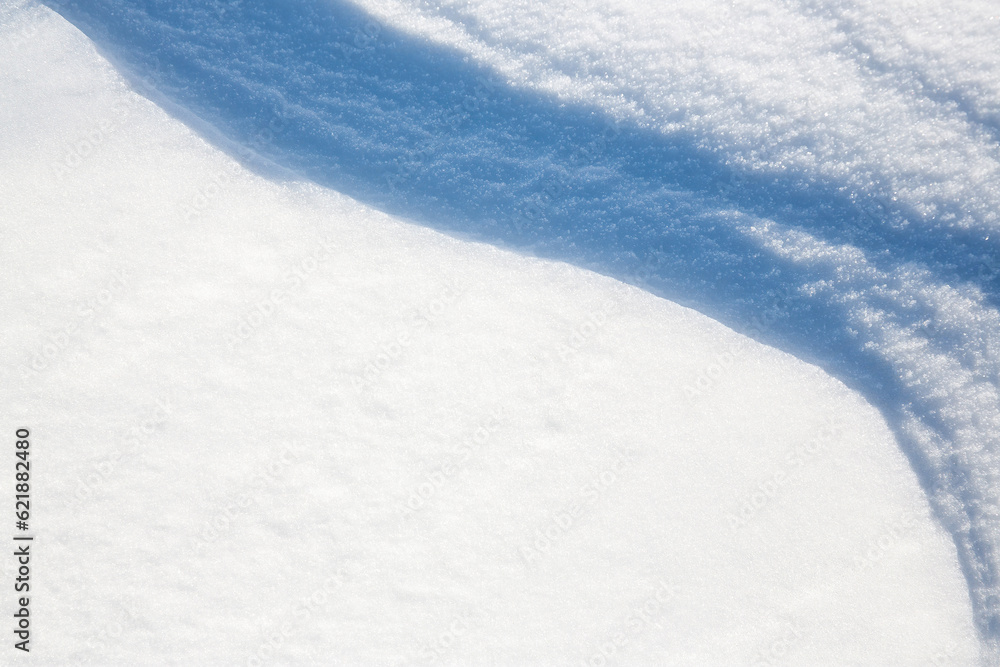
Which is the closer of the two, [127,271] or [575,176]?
[127,271]

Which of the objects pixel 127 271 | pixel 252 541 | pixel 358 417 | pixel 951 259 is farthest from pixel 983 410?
pixel 127 271

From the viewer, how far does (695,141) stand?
7.99 ft

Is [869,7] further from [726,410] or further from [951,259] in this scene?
[726,410]

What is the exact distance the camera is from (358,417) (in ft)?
7.39

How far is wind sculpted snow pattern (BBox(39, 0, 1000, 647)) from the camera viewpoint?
7.70 feet

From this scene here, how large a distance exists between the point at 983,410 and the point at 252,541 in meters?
2.70

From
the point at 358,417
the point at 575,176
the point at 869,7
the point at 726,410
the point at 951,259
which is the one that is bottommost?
the point at 358,417

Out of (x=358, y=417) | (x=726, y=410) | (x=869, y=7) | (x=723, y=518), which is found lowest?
(x=358, y=417)

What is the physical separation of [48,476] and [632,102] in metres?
2.55

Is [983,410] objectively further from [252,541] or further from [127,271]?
[127,271]

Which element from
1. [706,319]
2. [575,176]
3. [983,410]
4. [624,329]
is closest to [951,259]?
[983,410]

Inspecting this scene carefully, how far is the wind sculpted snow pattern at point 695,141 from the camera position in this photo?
235 cm

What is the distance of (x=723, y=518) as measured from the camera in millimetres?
2225

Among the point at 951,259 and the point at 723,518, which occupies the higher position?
the point at 951,259
